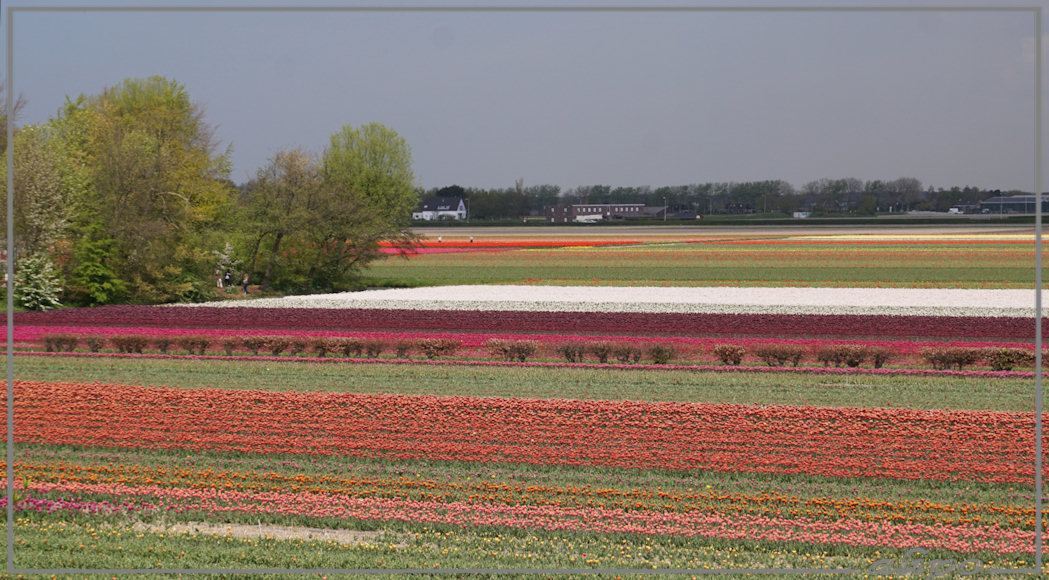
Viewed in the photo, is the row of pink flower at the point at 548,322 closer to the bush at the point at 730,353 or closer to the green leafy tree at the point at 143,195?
the green leafy tree at the point at 143,195

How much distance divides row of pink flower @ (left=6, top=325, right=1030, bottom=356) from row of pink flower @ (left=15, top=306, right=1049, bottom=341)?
3.78 ft

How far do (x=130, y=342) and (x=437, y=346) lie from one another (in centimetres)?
732

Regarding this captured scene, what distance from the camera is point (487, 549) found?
1034cm

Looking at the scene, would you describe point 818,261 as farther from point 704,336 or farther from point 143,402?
point 143,402

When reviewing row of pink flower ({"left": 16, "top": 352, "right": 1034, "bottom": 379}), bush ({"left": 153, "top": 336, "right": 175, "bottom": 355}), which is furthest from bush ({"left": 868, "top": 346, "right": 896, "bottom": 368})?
bush ({"left": 153, "top": 336, "right": 175, "bottom": 355})

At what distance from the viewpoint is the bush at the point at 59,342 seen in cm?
2367

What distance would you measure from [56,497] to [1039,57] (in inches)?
459

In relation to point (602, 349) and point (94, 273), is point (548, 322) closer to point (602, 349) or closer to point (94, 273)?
point (602, 349)

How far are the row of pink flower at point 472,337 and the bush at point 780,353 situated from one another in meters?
0.49

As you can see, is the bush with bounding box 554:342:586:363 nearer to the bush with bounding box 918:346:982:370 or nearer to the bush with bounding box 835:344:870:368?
the bush with bounding box 835:344:870:368

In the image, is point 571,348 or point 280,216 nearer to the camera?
point 571,348

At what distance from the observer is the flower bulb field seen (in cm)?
1031

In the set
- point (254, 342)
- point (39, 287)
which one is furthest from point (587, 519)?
point (39, 287)

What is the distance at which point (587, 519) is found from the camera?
1131cm
